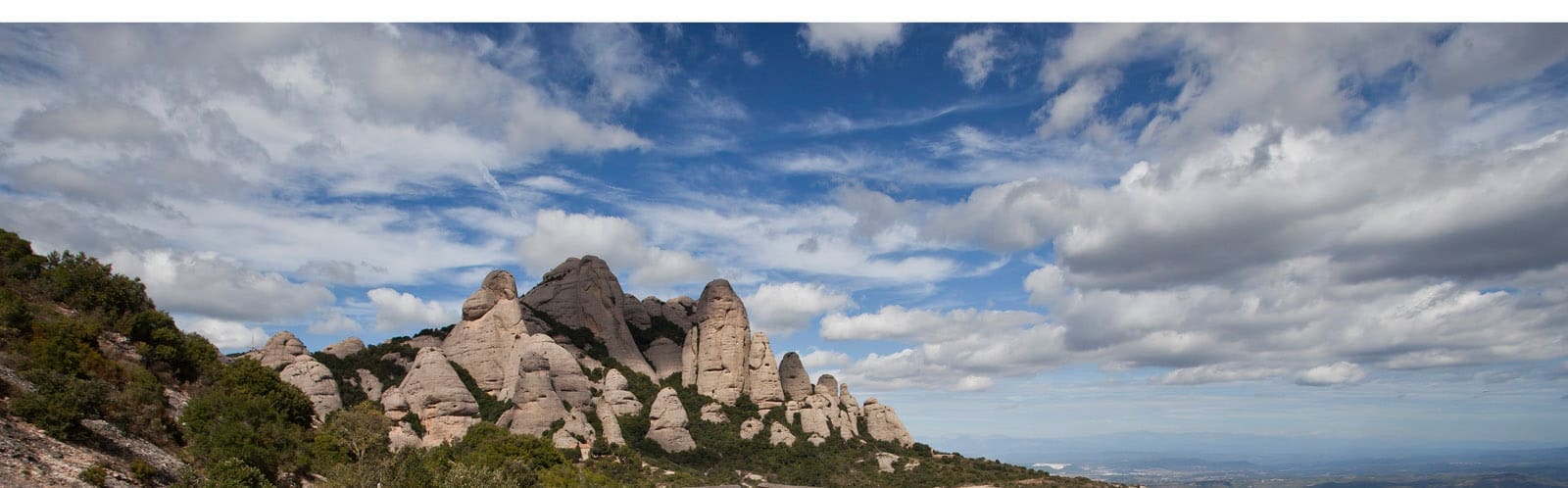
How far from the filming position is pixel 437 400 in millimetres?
79062

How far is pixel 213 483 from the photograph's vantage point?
25703 mm

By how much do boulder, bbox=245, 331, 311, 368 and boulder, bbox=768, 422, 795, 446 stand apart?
1986 inches

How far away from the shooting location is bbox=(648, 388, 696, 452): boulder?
88.7 meters

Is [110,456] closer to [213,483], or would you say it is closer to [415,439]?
[213,483]

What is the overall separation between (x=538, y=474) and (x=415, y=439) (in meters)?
27.9

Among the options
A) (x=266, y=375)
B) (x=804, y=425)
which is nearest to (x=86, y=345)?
(x=266, y=375)

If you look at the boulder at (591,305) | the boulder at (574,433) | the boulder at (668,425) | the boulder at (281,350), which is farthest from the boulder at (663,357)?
the boulder at (281,350)

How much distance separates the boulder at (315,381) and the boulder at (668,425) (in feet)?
99.2

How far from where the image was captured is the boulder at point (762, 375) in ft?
347

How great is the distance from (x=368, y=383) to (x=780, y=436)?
4546 centimetres

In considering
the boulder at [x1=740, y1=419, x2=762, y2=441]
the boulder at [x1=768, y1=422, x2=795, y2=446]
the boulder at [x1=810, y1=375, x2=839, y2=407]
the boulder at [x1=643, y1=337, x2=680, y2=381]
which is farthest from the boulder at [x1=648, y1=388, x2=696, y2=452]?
the boulder at [x1=810, y1=375, x2=839, y2=407]

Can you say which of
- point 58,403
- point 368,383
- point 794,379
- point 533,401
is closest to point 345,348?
point 368,383

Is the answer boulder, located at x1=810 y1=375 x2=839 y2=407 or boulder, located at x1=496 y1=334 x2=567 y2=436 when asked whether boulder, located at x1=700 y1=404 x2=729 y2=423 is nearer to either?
boulder, located at x1=810 y1=375 x2=839 y2=407

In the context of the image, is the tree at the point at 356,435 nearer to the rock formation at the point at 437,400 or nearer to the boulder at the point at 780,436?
the rock formation at the point at 437,400
